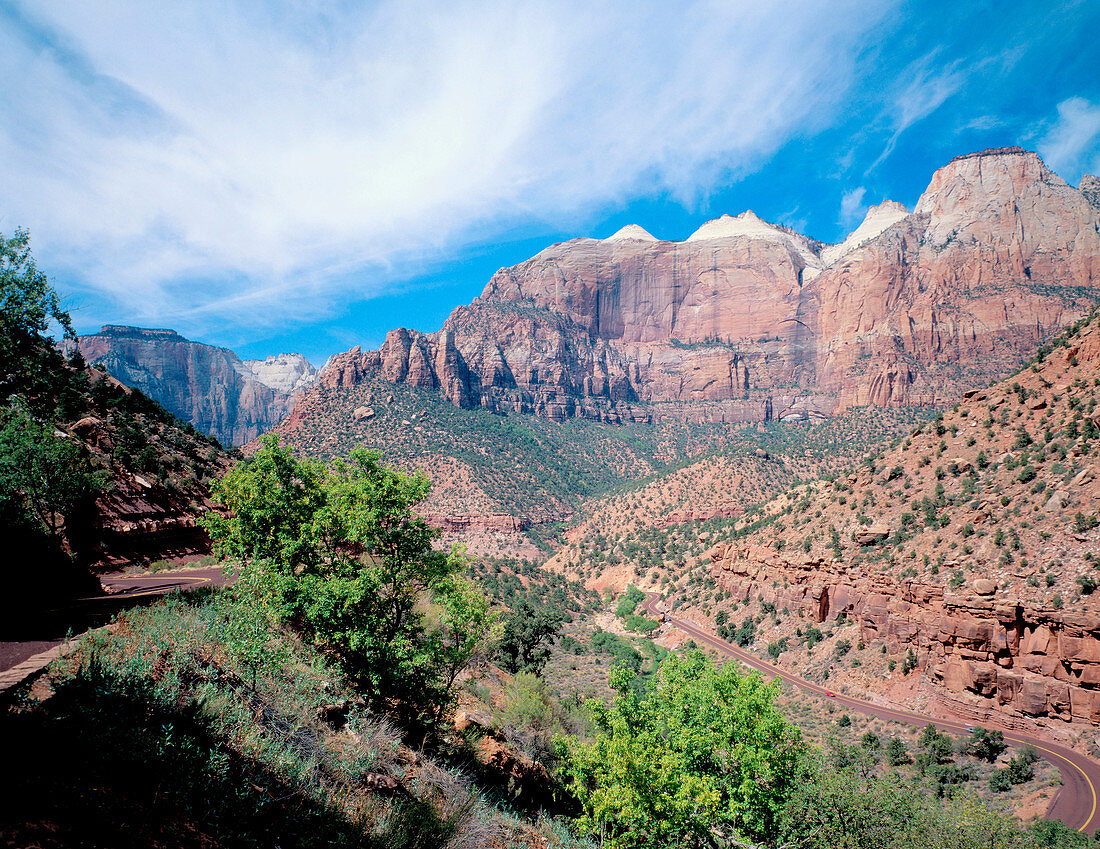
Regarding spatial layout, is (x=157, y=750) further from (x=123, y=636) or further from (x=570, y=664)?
(x=570, y=664)

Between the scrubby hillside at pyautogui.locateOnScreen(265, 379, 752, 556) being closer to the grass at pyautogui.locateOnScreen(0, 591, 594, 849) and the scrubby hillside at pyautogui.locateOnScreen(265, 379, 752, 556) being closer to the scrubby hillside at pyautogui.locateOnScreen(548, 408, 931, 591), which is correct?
the scrubby hillside at pyautogui.locateOnScreen(548, 408, 931, 591)

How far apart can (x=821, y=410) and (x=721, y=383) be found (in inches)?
1355

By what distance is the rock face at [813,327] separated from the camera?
11494 cm

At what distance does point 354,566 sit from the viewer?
12539 millimetres

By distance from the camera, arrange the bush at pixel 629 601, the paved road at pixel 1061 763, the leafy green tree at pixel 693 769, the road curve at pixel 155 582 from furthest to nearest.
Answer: the bush at pixel 629 601
the paved road at pixel 1061 763
the road curve at pixel 155 582
the leafy green tree at pixel 693 769

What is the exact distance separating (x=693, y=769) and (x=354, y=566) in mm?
10995

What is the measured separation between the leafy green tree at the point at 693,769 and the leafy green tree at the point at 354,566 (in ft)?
16.2

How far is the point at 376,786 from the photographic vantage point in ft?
28.4

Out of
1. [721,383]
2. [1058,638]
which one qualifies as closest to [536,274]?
[721,383]

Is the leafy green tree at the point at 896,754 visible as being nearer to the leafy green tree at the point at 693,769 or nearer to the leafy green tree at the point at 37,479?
the leafy green tree at the point at 693,769

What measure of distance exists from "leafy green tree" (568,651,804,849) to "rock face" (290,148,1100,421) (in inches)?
4407

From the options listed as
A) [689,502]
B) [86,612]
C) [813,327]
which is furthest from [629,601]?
[813,327]

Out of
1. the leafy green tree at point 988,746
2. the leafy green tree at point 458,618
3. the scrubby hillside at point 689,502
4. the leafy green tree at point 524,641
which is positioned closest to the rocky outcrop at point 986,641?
the leafy green tree at point 988,746

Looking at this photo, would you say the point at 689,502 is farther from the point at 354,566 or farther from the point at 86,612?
the point at 86,612
